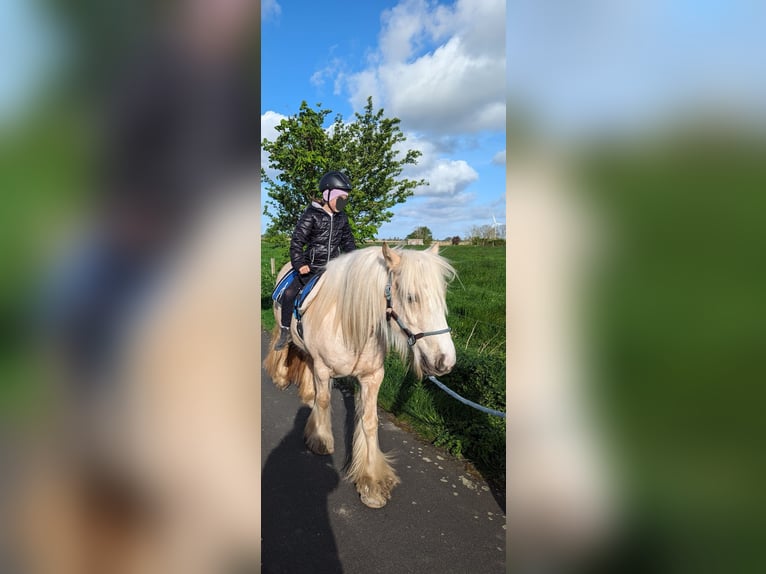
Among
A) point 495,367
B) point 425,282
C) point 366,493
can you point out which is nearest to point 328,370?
point 366,493

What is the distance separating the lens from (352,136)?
30.8ft

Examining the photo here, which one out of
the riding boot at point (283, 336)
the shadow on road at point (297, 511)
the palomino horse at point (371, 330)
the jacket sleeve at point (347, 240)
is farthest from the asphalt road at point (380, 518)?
the jacket sleeve at point (347, 240)

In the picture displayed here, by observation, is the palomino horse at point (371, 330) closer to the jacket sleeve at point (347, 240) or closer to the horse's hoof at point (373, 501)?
the horse's hoof at point (373, 501)

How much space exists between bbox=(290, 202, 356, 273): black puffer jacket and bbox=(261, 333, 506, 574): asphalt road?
2.06 meters

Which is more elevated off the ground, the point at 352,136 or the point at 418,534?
the point at 352,136

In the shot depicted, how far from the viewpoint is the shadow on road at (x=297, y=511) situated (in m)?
2.57

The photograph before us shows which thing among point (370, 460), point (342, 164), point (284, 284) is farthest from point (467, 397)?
point (342, 164)

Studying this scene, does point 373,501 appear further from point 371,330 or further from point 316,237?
point 316,237

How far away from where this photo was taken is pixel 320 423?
13.2 ft

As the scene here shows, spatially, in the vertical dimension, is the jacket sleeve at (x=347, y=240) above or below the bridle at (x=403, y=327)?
above
